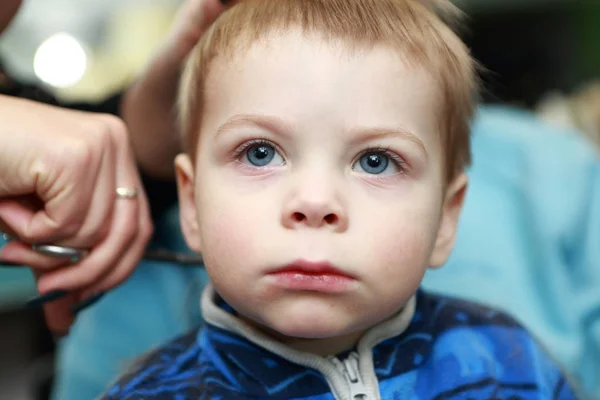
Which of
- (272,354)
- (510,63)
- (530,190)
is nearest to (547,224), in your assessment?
(530,190)

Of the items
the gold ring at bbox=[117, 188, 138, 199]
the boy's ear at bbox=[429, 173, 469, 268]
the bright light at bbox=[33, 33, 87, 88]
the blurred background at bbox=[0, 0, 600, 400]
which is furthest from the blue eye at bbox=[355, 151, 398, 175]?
the bright light at bbox=[33, 33, 87, 88]

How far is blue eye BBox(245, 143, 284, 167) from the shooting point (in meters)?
0.58

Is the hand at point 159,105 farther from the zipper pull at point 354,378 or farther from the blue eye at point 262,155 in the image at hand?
Result: the zipper pull at point 354,378

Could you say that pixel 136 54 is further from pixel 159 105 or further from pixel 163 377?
pixel 163 377

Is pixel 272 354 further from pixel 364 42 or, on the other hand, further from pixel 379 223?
pixel 364 42

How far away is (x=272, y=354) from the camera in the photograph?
0.64 meters

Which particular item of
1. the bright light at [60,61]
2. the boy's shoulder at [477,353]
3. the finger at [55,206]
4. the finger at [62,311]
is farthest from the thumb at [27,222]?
the bright light at [60,61]

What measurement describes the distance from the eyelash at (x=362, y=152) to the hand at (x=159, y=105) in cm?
27

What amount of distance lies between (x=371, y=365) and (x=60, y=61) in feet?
4.57

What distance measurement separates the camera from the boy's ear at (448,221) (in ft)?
2.24

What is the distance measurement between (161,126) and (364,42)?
43 cm

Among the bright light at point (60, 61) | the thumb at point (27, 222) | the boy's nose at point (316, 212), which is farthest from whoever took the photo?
the bright light at point (60, 61)

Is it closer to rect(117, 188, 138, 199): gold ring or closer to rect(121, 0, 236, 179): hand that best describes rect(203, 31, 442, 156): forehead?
rect(117, 188, 138, 199): gold ring

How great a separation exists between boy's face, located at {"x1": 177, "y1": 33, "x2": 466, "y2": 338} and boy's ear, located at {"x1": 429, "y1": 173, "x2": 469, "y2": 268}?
0.07m
